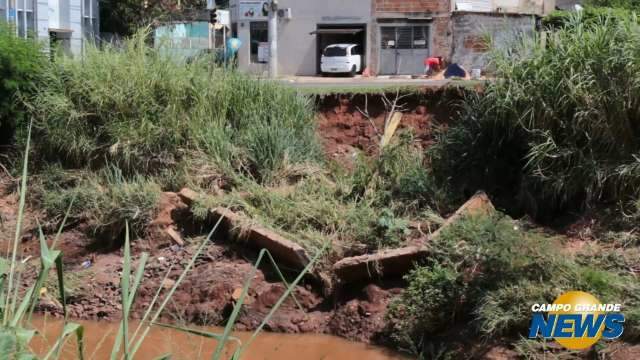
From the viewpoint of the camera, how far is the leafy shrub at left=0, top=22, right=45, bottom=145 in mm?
10945

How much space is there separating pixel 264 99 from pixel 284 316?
4017 millimetres

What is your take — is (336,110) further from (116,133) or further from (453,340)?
(453,340)

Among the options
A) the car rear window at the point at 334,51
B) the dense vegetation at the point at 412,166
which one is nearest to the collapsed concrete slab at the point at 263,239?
the dense vegetation at the point at 412,166

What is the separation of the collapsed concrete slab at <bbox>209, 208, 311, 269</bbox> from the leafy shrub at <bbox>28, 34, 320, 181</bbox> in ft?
3.68

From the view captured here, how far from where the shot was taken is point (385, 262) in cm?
707

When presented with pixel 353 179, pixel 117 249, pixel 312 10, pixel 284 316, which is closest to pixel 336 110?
pixel 353 179

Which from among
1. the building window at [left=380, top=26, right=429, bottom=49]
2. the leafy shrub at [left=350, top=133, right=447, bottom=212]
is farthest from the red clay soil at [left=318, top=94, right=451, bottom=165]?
the building window at [left=380, top=26, right=429, bottom=49]

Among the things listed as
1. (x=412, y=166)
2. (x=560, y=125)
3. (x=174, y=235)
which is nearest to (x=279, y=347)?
(x=174, y=235)

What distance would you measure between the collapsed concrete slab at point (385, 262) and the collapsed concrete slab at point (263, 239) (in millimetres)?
373

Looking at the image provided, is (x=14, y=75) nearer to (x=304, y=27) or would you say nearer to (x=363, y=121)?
(x=363, y=121)

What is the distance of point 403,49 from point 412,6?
79.9 inches

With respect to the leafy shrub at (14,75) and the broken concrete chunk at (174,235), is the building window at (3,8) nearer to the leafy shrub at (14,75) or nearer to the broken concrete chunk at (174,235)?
the leafy shrub at (14,75)

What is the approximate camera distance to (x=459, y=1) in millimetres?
37656

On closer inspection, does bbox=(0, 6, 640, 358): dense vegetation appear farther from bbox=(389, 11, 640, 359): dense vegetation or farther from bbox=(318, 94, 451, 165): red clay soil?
bbox=(318, 94, 451, 165): red clay soil
